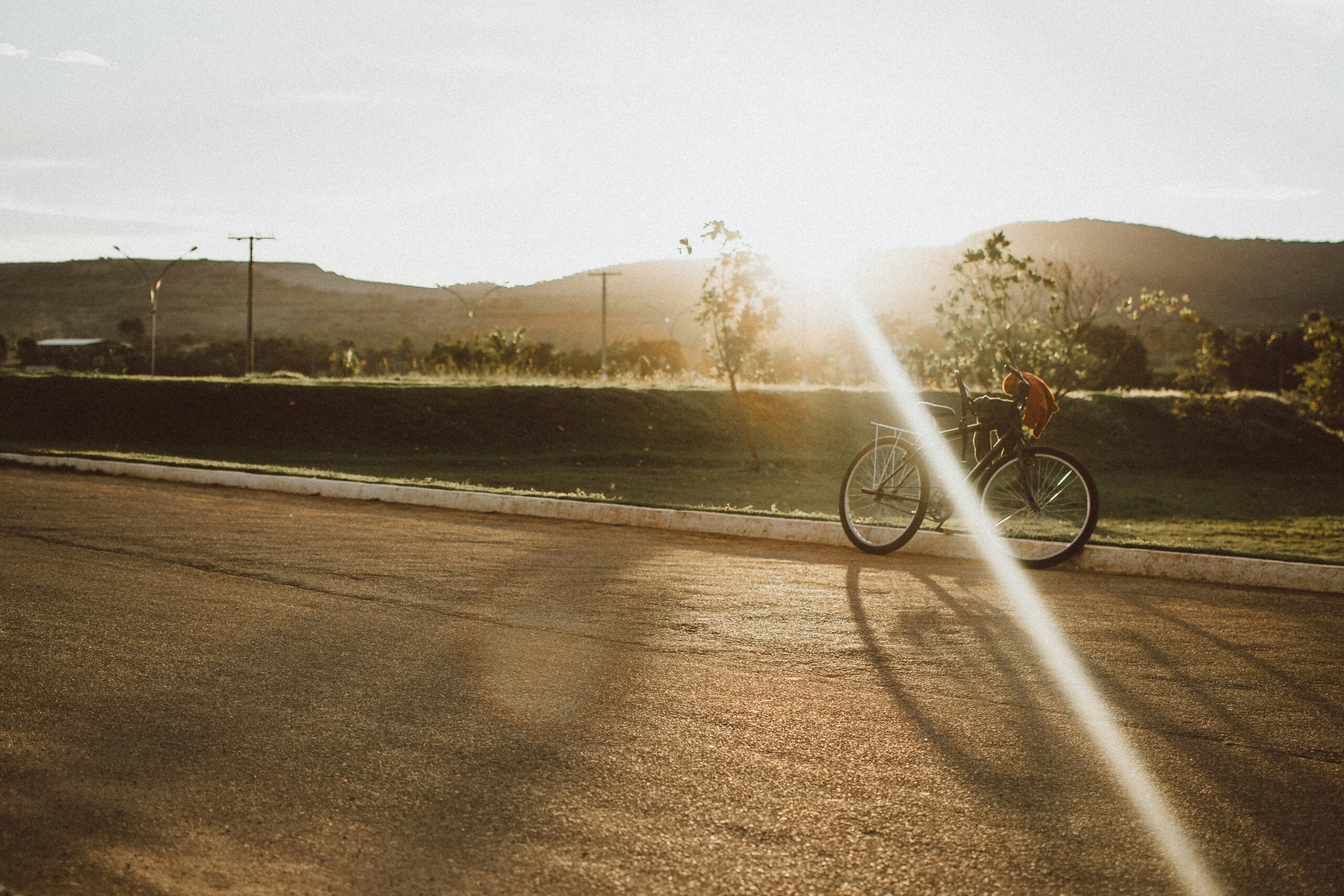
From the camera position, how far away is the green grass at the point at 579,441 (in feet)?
62.2

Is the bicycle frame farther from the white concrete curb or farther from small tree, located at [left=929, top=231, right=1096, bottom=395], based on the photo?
small tree, located at [left=929, top=231, right=1096, bottom=395]

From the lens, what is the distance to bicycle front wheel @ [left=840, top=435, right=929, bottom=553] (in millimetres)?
7883

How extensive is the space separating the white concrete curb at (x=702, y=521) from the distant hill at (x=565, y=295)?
9070cm

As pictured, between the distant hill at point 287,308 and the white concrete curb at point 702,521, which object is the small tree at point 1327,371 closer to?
the white concrete curb at point 702,521

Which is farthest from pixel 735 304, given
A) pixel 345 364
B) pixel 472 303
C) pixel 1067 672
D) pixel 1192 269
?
pixel 1192 269

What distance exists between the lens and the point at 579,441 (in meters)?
25.0

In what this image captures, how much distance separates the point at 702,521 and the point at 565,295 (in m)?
144

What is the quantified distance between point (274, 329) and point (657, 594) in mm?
119813

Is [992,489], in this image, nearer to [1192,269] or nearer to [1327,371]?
[1327,371]

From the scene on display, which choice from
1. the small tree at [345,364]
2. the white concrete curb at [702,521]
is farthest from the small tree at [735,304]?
the small tree at [345,364]

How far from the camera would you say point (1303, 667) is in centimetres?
461

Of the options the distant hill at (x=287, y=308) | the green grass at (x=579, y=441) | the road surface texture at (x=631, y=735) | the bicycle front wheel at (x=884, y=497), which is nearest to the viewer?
the road surface texture at (x=631, y=735)

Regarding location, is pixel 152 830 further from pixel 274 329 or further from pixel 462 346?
pixel 274 329

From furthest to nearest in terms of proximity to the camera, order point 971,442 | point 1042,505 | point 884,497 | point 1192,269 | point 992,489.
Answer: point 1192,269, point 971,442, point 884,497, point 992,489, point 1042,505
